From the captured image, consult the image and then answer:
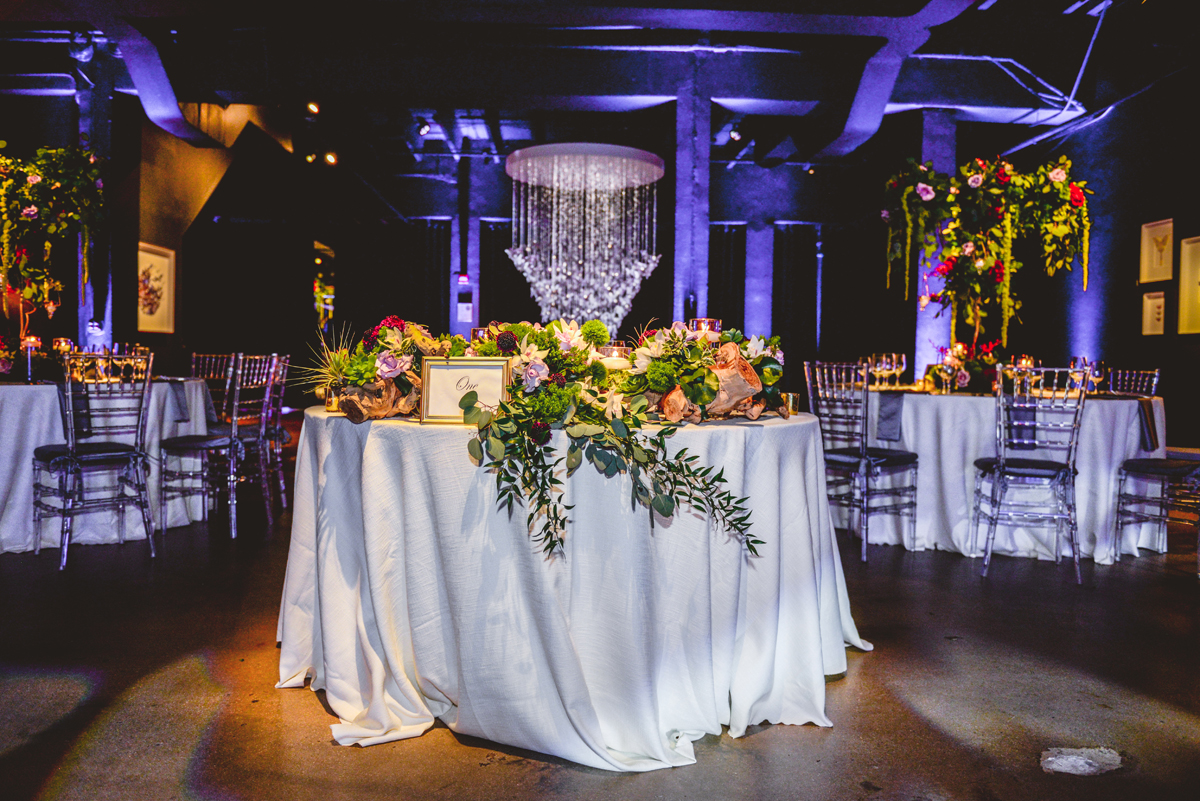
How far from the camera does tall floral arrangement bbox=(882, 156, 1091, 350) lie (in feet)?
14.3

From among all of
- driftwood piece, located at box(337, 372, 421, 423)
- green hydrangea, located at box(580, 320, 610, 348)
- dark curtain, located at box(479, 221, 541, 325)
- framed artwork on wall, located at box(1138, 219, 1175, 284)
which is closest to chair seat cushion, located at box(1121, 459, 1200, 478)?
framed artwork on wall, located at box(1138, 219, 1175, 284)

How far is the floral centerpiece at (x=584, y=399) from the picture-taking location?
1.75 meters

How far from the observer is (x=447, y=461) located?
6.10 ft

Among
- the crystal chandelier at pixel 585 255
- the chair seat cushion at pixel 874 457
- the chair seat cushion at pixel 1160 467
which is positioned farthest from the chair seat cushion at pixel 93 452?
the chair seat cushion at pixel 1160 467

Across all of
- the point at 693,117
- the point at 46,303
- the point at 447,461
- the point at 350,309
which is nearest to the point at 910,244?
the point at 693,117

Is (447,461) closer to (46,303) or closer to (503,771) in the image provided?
(503,771)

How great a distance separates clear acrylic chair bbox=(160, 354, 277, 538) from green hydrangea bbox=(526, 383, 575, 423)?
3181 millimetres

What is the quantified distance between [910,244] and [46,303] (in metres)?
6.04

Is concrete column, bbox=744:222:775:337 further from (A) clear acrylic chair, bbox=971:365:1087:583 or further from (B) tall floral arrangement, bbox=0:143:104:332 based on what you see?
(B) tall floral arrangement, bbox=0:143:104:332

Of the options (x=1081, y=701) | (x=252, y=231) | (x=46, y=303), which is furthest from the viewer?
(x=252, y=231)

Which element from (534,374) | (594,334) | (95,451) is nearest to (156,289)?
(95,451)

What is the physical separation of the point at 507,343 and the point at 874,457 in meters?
2.64

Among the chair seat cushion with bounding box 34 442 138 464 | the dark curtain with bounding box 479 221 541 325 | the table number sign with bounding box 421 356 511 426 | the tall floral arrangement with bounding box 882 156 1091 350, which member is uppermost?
the dark curtain with bounding box 479 221 541 325

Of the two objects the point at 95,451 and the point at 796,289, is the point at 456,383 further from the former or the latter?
the point at 796,289
